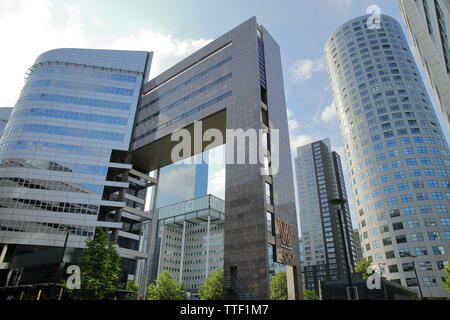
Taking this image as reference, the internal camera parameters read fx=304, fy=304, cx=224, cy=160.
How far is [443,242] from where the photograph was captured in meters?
80.3

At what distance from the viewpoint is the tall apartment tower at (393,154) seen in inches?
3253

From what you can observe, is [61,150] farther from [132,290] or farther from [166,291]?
[132,290]

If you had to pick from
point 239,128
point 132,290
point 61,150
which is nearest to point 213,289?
point 132,290

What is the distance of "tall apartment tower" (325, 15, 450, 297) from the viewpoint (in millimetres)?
82625

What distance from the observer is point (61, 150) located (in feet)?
207

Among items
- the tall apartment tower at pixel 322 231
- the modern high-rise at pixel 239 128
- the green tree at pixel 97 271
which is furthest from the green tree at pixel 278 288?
the tall apartment tower at pixel 322 231

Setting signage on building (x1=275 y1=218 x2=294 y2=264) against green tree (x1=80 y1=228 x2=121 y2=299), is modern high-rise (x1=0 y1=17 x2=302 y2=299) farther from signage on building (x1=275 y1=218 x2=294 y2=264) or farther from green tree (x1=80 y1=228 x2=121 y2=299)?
green tree (x1=80 y1=228 x2=121 y2=299)

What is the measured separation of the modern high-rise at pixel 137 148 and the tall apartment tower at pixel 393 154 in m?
48.2

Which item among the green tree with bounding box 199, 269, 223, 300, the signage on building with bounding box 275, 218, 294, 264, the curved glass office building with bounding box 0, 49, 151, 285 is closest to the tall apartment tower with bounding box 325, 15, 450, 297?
the signage on building with bounding box 275, 218, 294, 264

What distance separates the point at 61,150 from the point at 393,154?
91540 millimetres

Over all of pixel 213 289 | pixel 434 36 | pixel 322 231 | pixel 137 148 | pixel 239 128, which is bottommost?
pixel 213 289

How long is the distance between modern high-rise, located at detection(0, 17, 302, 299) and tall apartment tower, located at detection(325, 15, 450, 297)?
48164 mm

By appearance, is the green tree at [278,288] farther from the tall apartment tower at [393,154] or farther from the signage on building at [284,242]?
the signage on building at [284,242]

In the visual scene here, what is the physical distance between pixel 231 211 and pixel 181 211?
335 ft
